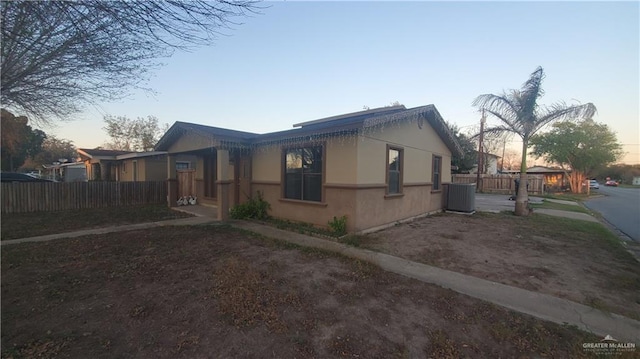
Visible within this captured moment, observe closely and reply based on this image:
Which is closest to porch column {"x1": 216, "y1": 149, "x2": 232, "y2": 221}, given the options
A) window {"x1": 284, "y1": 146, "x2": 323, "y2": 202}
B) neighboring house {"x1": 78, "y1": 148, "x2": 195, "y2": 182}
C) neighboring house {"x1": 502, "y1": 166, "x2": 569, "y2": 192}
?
window {"x1": 284, "y1": 146, "x2": 323, "y2": 202}

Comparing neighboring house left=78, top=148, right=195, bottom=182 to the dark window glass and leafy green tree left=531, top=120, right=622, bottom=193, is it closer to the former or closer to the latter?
the dark window glass

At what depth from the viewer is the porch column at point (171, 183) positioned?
12.3 metres

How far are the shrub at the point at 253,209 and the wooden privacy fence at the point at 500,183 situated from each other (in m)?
25.3

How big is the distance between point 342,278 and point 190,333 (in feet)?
7.63

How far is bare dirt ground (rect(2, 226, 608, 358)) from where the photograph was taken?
8.32ft

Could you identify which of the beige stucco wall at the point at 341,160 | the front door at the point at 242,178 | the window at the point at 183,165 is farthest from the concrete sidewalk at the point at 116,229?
the window at the point at 183,165

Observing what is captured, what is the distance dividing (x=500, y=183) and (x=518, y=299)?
30.5m

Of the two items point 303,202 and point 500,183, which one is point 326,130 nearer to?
point 303,202

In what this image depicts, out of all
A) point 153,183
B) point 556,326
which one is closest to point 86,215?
point 153,183

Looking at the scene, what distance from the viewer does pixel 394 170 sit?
8672 mm

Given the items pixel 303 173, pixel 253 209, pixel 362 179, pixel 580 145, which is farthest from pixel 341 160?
pixel 580 145

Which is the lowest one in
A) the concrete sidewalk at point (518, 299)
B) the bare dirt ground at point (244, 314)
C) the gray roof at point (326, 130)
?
the concrete sidewalk at point (518, 299)

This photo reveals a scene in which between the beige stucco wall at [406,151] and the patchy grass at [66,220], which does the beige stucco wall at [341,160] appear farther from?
the patchy grass at [66,220]

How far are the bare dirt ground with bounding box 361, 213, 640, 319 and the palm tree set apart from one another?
3672 mm
